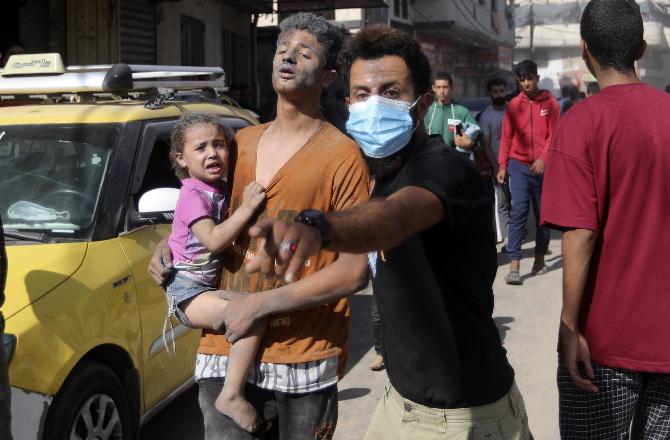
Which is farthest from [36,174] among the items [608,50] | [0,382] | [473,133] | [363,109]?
[473,133]

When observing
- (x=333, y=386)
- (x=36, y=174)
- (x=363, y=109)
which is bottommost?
(x=333, y=386)

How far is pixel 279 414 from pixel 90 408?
1199 mm

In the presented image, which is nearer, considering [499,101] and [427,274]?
[427,274]

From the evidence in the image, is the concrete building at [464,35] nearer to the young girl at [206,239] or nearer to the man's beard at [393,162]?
the young girl at [206,239]

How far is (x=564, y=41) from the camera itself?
4672cm

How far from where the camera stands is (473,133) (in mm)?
7746

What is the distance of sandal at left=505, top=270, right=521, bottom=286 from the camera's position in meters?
7.92

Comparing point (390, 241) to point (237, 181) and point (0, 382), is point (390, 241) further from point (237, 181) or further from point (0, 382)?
point (0, 382)

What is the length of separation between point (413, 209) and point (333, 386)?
993 millimetres

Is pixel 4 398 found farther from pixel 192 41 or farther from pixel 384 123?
pixel 192 41

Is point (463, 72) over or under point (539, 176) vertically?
over

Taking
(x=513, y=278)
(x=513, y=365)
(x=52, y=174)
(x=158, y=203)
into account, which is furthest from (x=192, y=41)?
(x=158, y=203)

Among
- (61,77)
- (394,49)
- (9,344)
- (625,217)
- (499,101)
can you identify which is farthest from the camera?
(499,101)

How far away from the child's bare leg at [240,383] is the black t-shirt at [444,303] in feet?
1.49
